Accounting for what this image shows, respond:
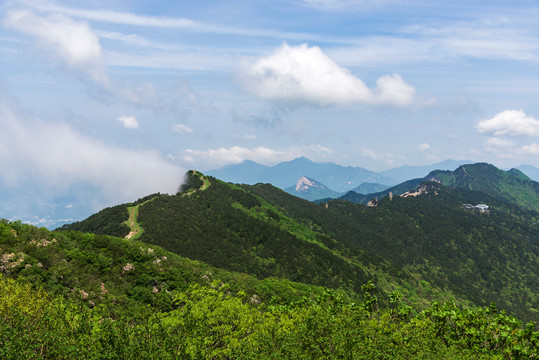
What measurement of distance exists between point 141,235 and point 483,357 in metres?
129

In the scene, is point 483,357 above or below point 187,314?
below

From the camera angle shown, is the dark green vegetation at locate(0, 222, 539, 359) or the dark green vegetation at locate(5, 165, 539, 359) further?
the dark green vegetation at locate(5, 165, 539, 359)

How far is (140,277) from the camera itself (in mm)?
70312

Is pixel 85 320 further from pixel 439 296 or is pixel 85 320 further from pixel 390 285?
pixel 439 296

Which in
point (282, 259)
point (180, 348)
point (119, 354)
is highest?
point (119, 354)

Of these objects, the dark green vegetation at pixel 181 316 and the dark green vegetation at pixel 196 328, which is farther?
the dark green vegetation at pixel 181 316

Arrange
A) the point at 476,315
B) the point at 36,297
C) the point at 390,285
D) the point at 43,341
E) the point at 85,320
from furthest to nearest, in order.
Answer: the point at 390,285 → the point at 476,315 → the point at 36,297 → the point at 85,320 → the point at 43,341

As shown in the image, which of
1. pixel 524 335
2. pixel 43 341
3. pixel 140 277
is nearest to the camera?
pixel 43 341

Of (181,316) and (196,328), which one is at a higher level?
(181,316)

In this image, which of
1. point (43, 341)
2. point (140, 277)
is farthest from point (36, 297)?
point (140, 277)

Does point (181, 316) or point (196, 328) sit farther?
point (181, 316)

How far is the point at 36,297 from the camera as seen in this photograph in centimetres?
3750

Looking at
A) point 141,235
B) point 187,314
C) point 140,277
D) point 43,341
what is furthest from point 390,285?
point 43,341

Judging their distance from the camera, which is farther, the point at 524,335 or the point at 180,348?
the point at 524,335
